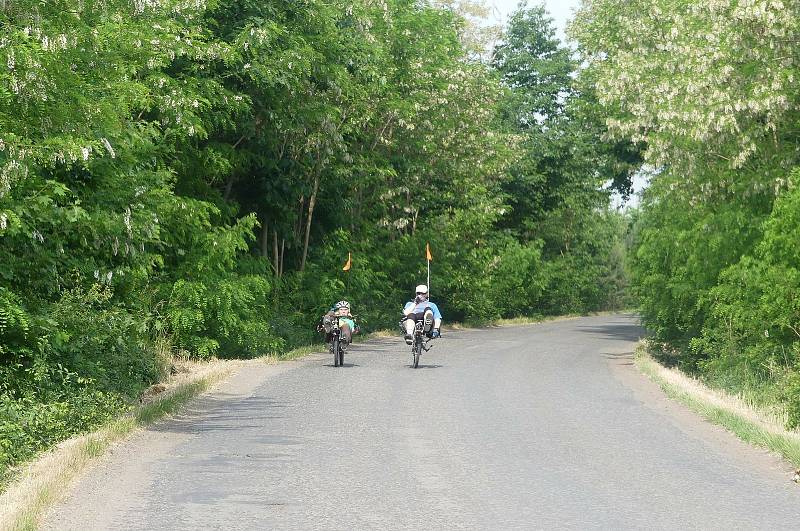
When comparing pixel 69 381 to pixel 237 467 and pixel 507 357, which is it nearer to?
pixel 237 467

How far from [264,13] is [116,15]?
12746mm

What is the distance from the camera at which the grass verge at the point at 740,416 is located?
1198 cm

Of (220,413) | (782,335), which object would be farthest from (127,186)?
(782,335)

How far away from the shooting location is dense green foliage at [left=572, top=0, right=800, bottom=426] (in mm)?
20688

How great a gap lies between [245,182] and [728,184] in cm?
1361

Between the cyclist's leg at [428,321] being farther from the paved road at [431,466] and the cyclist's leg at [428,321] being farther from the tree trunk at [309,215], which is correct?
the tree trunk at [309,215]

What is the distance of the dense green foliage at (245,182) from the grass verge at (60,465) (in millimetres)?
473

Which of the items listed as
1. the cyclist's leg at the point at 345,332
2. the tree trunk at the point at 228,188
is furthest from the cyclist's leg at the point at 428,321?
the tree trunk at the point at 228,188

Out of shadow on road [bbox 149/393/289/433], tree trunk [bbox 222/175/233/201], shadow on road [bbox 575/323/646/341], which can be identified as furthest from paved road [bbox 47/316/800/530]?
shadow on road [bbox 575/323/646/341]

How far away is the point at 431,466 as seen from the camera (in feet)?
35.9

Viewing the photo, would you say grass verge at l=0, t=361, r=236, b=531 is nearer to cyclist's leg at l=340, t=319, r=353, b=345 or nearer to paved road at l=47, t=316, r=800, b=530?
paved road at l=47, t=316, r=800, b=530

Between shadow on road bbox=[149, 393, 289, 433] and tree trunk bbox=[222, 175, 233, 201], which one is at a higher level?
tree trunk bbox=[222, 175, 233, 201]

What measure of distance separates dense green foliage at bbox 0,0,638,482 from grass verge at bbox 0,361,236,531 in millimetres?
473

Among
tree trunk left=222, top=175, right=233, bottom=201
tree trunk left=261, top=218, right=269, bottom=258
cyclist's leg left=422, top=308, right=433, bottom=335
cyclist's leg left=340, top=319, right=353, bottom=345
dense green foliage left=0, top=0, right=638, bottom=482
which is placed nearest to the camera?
dense green foliage left=0, top=0, right=638, bottom=482
